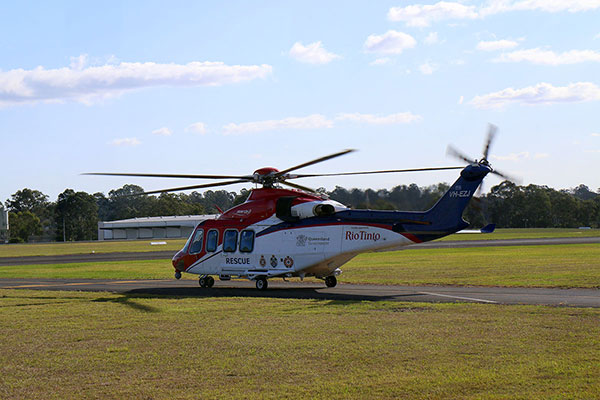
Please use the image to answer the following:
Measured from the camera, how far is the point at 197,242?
2917cm

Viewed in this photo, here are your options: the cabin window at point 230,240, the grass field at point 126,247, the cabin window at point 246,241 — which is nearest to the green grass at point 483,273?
the cabin window at point 246,241

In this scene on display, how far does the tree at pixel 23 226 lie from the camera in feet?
499

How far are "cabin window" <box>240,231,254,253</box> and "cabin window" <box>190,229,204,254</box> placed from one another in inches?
90.8

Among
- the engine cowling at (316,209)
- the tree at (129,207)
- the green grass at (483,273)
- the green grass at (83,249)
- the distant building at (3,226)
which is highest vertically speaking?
the tree at (129,207)

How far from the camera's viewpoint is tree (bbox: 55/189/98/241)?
155 meters

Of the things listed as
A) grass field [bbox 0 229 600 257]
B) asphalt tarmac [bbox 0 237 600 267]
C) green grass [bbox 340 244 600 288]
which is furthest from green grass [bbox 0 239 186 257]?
green grass [bbox 340 244 600 288]

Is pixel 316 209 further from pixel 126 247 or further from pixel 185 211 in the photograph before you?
pixel 185 211

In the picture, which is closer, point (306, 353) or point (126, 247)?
point (306, 353)

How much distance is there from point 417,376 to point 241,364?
3117 mm

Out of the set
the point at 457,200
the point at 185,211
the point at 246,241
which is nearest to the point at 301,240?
the point at 246,241

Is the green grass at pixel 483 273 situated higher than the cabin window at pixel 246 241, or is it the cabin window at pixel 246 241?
the cabin window at pixel 246 241

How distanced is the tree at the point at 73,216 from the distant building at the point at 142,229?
41.6ft

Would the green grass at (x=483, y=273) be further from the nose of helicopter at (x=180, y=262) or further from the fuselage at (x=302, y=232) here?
the nose of helicopter at (x=180, y=262)

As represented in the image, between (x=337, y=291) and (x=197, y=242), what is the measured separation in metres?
7.24
